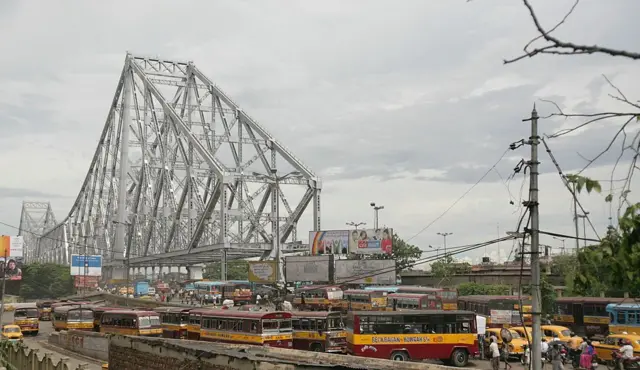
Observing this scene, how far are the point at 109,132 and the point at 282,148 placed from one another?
69957mm

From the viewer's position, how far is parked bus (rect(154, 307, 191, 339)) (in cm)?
3803

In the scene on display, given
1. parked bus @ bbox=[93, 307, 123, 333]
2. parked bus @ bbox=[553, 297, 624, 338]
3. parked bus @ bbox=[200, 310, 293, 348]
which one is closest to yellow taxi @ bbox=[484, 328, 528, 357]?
parked bus @ bbox=[553, 297, 624, 338]

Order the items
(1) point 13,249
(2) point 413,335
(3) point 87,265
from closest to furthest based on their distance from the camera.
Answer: (2) point 413,335 → (1) point 13,249 → (3) point 87,265

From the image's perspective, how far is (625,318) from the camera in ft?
109

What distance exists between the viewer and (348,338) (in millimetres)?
29859

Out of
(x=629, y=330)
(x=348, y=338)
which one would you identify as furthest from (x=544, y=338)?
(x=348, y=338)

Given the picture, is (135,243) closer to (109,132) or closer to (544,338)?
(109,132)

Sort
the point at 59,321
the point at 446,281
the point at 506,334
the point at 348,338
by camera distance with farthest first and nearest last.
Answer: the point at 446,281 < the point at 59,321 < the point at 348,338 < the point at 506,334

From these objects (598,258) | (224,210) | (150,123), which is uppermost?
(150,123)

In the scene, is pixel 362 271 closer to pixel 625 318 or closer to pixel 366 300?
pixel 366 300

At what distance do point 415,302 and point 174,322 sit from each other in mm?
15859

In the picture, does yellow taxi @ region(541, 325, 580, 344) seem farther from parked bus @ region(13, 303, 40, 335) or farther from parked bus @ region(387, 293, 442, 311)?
parked bus @ region(13, 303, 40, 335)

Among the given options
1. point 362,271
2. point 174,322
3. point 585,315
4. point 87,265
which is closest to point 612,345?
point 585,315

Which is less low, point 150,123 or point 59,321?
point 150,123
